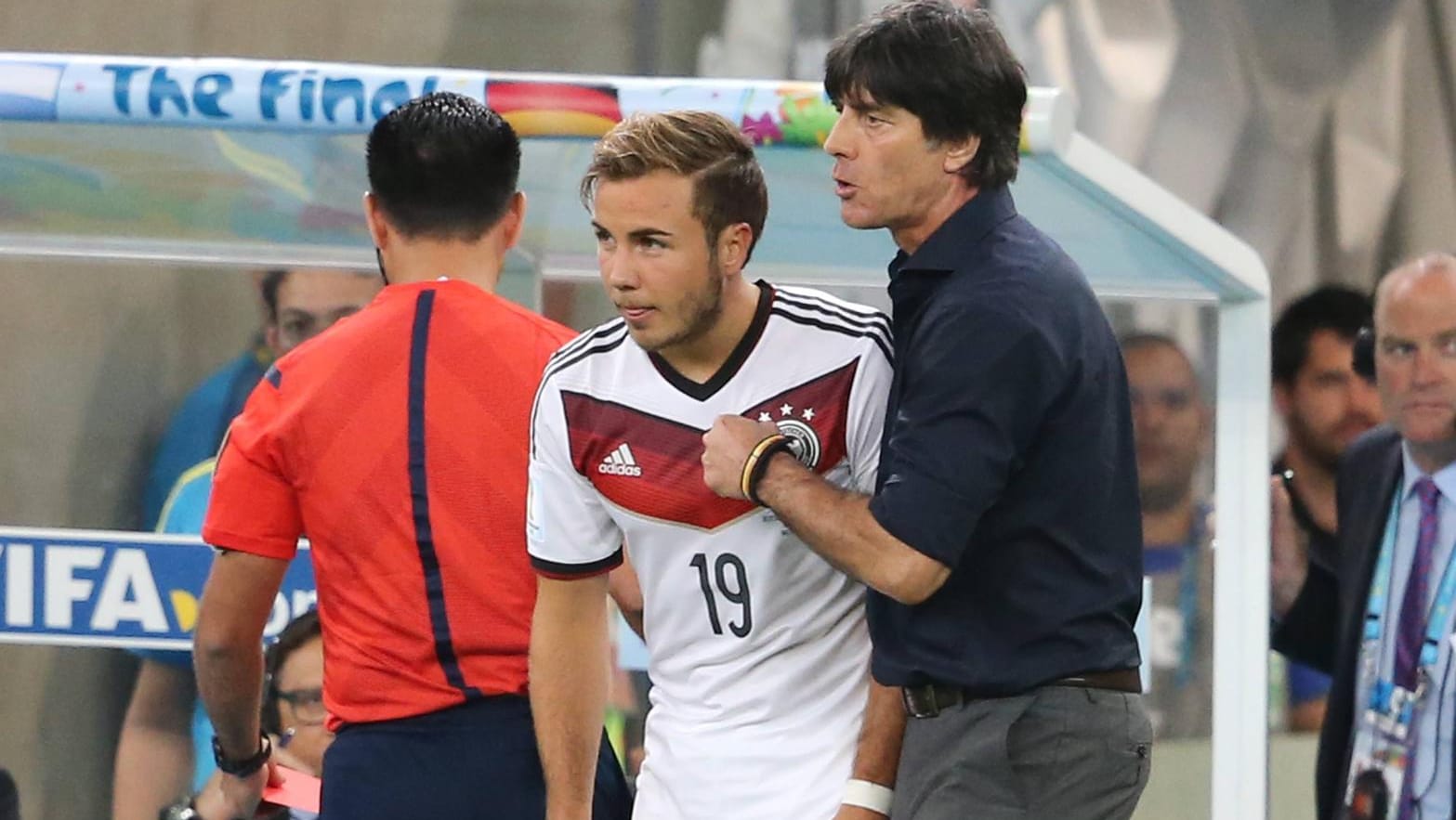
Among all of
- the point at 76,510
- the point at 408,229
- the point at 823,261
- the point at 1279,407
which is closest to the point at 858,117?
the point at 408,229

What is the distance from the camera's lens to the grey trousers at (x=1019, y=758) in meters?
2.01

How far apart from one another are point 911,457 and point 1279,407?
2809 millimetres

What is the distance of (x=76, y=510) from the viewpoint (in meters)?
4.05

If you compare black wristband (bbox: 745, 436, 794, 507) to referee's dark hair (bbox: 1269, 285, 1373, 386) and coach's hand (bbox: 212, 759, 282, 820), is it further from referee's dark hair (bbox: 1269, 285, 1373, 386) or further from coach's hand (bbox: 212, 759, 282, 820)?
referee's dark hair (bbox: 1269, 285, 1373, 386)

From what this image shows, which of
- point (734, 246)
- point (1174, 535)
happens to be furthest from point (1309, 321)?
point (734, 246)

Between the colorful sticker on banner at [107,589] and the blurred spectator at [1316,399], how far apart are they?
2.06 metres

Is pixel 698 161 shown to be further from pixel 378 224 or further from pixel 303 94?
pixel 303 94

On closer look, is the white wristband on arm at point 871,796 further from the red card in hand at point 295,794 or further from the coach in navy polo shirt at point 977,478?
the red card in hand at point 295,794

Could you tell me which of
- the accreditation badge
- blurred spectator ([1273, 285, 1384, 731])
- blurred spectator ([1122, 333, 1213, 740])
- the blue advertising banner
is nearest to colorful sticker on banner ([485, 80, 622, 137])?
the blue advertising banner

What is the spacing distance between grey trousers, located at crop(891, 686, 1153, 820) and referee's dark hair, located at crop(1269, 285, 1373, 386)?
2691mm

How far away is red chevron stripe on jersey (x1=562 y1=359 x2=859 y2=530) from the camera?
6.93 feet

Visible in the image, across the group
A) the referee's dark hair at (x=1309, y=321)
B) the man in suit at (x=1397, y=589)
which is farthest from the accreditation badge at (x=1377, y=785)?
the referee's dark hair at (x=1309, y=321)

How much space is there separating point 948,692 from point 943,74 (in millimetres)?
569

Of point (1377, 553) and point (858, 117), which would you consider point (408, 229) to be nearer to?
point (858, 117)
